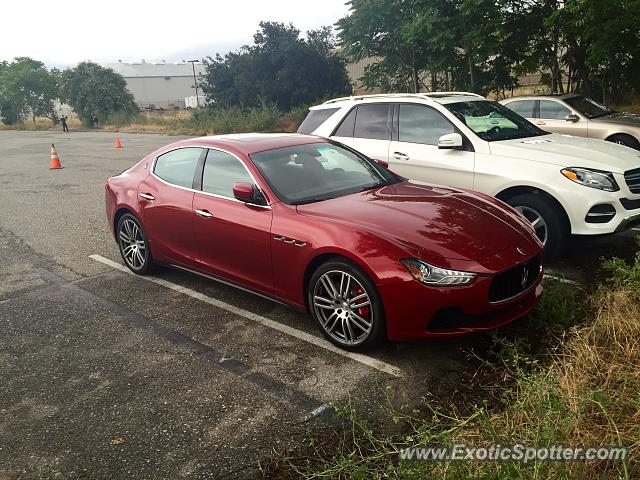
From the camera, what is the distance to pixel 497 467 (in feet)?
7.80

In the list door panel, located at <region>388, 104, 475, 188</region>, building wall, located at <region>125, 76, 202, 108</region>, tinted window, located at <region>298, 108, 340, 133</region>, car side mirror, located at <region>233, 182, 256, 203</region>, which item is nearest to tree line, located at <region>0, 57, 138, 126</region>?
building wall, located at <region>125, 76, 202, 108</region>

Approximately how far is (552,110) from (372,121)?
6160 mm

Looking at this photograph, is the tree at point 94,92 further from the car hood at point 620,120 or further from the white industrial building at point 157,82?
the car hood at point 620,120

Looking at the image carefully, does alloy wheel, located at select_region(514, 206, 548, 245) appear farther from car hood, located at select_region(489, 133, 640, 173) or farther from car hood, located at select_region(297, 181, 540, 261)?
car hood, located at select_region(297, 181, 540, 261)

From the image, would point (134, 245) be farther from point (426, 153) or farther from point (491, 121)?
point (491, 121)

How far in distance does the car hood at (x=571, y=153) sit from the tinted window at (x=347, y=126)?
1.95m

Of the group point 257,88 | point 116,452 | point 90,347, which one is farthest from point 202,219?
point 257,88

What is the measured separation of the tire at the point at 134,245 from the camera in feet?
18.7

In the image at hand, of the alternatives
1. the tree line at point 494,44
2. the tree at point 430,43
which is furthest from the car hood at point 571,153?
the tree at point 430,43

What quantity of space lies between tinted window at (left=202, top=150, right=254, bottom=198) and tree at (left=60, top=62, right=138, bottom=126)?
44690 mm

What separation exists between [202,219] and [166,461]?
7.83 ft

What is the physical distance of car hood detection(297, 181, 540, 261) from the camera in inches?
144

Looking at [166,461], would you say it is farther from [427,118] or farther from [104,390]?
[427,118]

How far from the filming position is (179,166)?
537 cm
